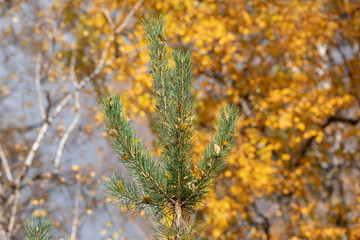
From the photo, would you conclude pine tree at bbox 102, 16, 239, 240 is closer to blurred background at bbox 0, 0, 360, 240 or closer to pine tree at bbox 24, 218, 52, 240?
pine tree at bbox 24, 218, 52, 240

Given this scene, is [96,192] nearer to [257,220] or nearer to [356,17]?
[257,220]

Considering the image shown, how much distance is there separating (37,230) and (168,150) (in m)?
0.85

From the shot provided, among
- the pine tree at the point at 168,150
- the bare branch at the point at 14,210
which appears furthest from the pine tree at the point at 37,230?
the bare branch at the point at 14,210

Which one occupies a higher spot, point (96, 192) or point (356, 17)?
point (356, 17)

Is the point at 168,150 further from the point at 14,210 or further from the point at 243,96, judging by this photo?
the point at 243,96

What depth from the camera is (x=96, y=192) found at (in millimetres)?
9023

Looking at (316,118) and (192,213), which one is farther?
(316,118)

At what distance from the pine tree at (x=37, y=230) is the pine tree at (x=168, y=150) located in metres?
0.43

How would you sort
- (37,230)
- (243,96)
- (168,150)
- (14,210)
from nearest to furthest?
(37,230) → (168,150) → (14,210) → (243,96)

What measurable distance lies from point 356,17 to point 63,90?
8.54m

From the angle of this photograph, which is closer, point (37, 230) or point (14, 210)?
point (37, 230)

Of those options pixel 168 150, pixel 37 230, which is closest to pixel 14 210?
pixel 37 230

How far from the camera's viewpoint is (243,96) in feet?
30.9

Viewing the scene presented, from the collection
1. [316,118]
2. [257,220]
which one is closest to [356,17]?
[316,118]
